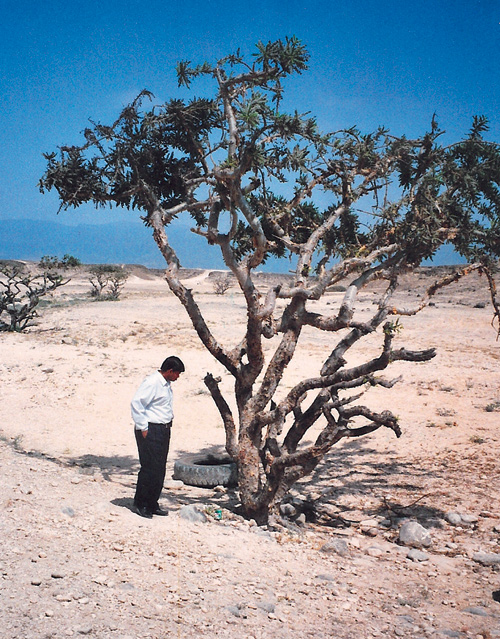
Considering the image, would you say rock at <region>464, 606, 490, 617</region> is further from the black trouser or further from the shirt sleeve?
the shirt sleeve

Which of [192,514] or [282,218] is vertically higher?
[282,218]

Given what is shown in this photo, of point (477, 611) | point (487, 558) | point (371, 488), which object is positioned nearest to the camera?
point (477, 611)

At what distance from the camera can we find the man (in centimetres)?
573

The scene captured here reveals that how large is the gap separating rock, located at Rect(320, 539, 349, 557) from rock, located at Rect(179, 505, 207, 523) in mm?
1274

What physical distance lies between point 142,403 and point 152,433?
34 cm

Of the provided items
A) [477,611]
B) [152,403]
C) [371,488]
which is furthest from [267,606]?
[371,488]

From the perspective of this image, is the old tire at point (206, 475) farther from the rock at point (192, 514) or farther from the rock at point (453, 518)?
the rock at point (453, 518)

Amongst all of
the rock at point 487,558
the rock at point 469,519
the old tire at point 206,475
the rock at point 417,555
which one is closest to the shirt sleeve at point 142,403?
the old tire at point 206,475

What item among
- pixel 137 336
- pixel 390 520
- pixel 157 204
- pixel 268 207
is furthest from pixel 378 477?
pixel 137 336

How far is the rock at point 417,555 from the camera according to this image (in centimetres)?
539

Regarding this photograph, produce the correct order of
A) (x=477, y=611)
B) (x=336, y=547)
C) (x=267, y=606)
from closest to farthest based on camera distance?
(x=267, y=606), (x=477, y=611), (x=336, y=547)

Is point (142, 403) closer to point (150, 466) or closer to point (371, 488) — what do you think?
point (150, 466)

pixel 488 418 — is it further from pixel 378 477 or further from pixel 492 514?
pixel 492 514

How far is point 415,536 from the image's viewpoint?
582 centimetres
